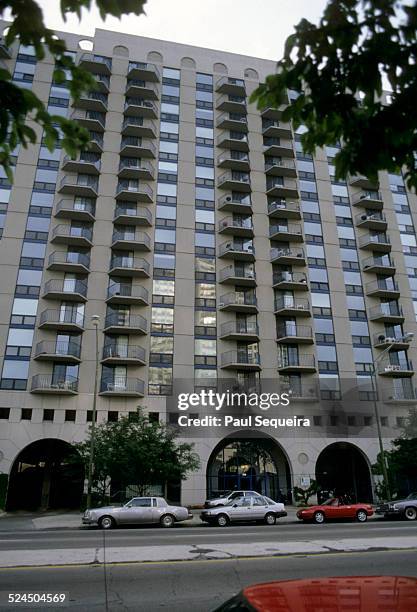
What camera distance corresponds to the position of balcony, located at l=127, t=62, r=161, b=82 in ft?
141

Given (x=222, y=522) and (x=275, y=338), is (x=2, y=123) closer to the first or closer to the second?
(x=222, y=522)

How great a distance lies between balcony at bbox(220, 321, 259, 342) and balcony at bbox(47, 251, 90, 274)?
11.5 metres

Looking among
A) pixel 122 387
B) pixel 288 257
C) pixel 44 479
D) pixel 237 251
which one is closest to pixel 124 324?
pixel 122 387

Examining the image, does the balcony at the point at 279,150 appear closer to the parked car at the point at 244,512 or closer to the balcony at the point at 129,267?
the balcony at the point at 129,267

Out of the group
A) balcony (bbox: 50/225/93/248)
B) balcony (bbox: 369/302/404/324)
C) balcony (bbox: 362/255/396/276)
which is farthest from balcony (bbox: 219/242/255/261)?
balcony (bbox: 369/302/404/324)

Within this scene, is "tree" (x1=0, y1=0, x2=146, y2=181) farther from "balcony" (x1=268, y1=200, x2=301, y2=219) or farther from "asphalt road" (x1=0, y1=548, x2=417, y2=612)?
"balcony" (x1=268, y1=200, x2=301, y2=219)

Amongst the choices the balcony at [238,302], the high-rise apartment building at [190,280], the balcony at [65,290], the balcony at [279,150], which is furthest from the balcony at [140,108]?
the balcony at [238,302]

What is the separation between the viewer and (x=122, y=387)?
109 ft

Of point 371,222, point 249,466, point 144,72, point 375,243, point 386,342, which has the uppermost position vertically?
point 144,72

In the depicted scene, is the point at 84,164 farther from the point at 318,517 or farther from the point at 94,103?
the point at 318,517

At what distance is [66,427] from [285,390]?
16109 millimetres

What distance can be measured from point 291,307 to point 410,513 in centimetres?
1835

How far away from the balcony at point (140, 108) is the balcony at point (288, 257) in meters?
16.9

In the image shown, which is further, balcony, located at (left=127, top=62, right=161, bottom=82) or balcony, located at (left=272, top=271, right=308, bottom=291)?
balcony, located at (left=127, top=62, right=161, bottom=82)
